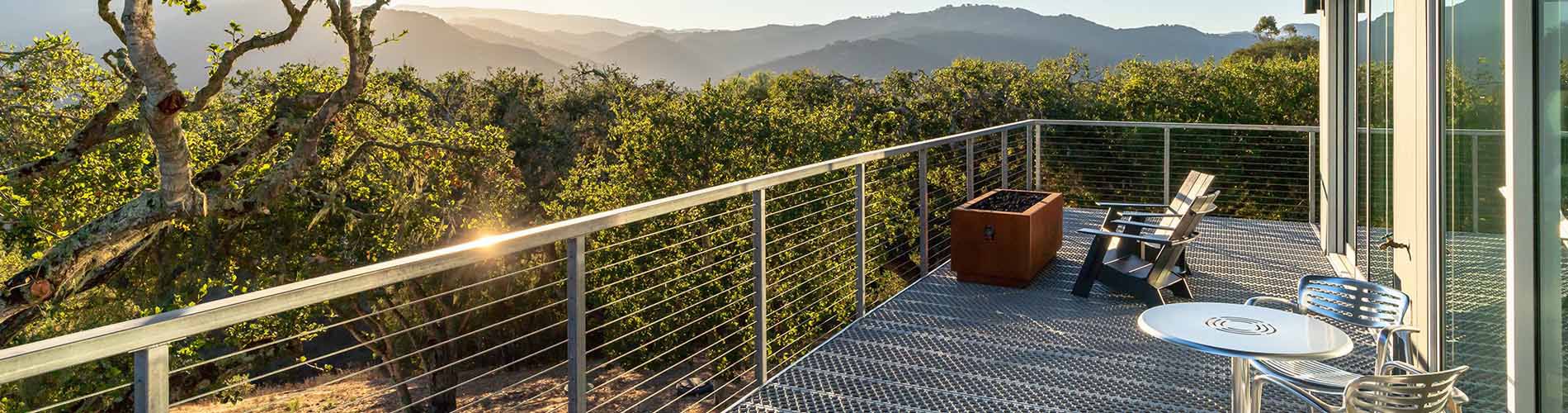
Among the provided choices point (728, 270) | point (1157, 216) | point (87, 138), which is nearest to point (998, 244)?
point (1157, 216)

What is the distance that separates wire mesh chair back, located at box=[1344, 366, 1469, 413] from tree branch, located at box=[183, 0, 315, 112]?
1125 centimetres

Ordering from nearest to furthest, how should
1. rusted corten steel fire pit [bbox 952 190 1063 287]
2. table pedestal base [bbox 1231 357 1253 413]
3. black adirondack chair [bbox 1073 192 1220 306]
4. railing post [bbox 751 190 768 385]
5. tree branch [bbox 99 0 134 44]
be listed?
table pedestal base [bbox 1231 357 1253 413], railing post [bbox 751 190 768 385], black adirondack chair [bbox 1073 192 1220 306], rusted corten steel fire pit [bbox 952 190 1063 287], tree branch [bbox 99 0 134 44]

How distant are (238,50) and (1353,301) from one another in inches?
444

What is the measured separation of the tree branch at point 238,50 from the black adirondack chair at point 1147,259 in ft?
31.0

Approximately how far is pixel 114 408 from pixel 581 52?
6555 cm

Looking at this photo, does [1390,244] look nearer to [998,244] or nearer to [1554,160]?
[998,244]

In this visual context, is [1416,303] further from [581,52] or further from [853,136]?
[581,52]

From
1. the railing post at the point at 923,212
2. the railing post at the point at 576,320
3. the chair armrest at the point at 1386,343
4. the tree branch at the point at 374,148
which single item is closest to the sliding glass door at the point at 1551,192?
the chair armrest at the point at 1386,343

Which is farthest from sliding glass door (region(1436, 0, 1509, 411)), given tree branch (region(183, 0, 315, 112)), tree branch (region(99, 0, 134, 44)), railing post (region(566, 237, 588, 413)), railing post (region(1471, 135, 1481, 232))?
tree branch (region(99, 0, 134, 44))

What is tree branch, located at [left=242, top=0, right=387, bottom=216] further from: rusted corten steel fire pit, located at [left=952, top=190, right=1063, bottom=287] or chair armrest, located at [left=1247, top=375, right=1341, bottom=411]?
chair armrest, located at [left=1247, top=375, right=1341, bottom=411]

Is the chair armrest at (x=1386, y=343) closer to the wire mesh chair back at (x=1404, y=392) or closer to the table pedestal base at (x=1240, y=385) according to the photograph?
the table pedestal base at (x=1240, y=385)

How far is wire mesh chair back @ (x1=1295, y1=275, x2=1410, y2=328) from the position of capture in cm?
350

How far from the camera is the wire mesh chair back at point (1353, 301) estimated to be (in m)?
3.50

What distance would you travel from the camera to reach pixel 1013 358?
A: 15.3ft
